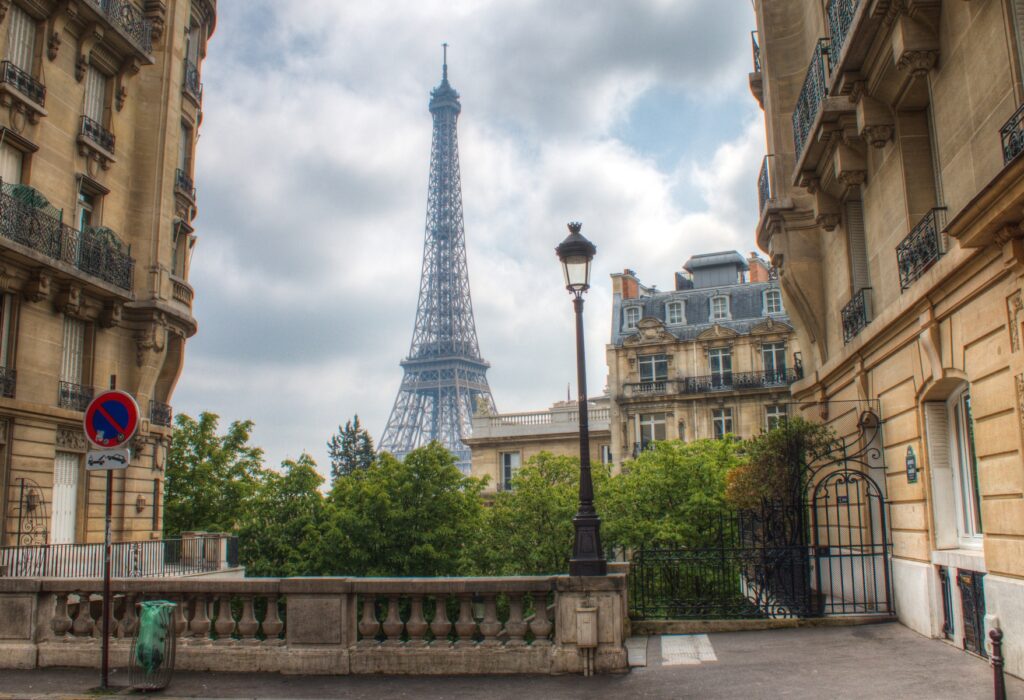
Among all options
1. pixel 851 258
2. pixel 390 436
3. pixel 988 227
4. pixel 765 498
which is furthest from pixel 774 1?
pixel 390 436

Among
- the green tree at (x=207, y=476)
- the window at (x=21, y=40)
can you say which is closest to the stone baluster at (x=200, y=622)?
the window at (x=21, y=40)

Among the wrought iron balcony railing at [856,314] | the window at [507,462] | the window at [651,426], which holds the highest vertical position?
the window at [651,426]

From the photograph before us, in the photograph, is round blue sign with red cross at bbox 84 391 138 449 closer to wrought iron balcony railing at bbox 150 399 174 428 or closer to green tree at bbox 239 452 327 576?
wrought iron balcony railing at bbox 150 399 174 428

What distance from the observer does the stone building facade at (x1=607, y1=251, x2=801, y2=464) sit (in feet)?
177

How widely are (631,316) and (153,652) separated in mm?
52760

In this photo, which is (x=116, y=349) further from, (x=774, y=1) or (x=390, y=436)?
(x=390, y=436)

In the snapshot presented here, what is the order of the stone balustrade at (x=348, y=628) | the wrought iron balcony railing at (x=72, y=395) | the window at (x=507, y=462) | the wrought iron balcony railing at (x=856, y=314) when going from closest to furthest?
the stone balustrade at (x=348, y=628) → the wrought iron balcony railing at (x=856, y=314) → the wrought iron balcony railing at (x=72, y=395) → the window at (x=507, y=462)

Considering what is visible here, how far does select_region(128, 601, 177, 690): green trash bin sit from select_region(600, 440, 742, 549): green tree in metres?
21.5

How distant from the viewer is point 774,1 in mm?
21328

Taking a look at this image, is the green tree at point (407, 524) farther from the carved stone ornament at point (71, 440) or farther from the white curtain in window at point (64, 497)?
the carved stone ornament at point (71, 440)

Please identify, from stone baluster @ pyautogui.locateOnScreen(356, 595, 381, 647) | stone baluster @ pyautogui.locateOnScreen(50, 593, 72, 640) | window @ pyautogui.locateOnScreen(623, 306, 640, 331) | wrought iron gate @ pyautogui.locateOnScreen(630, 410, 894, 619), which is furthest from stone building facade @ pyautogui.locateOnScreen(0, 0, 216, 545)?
window @ pyautogui.locateOnScreen(623, 306, 640, 331)

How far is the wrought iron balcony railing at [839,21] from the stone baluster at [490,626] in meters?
10.1

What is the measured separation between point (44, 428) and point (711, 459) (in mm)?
22621

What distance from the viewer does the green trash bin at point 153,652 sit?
10.5 meters
